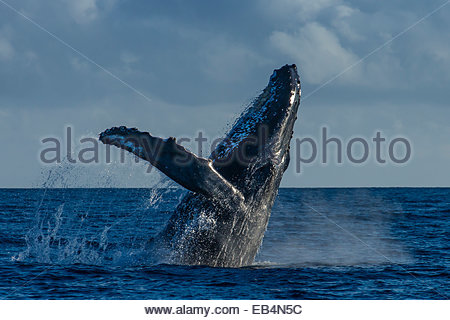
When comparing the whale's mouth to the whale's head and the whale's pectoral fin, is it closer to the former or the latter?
the whale's head

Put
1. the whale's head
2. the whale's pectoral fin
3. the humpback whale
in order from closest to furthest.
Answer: the whale's pectoral fin → the humpback whale → the whale's head

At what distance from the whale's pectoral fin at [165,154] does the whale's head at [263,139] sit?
161 centimetres

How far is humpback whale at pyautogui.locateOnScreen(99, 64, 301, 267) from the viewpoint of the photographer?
12.3 meters

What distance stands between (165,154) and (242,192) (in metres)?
2.51

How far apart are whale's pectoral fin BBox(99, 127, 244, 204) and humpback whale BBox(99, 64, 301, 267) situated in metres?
1.16

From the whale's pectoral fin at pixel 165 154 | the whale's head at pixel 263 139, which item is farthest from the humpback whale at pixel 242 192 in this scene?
the whale's pectoral fin at pixel 165 154

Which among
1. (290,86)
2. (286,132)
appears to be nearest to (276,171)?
(286,132)

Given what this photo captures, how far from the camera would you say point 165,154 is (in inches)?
411

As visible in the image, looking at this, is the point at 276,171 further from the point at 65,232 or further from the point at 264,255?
the point at 65,232


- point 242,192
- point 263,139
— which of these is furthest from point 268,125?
point 242,192

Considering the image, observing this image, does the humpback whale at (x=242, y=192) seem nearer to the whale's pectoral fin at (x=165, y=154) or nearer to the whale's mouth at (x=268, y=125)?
the whale's mouth at (x=268, y=125)

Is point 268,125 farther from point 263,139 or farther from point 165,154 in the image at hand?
point 165,154

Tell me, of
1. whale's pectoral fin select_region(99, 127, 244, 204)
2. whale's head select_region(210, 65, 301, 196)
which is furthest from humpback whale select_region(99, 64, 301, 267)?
whale's pectoral fin select_region(99, 127, 244, 204)

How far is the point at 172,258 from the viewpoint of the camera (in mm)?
12758
